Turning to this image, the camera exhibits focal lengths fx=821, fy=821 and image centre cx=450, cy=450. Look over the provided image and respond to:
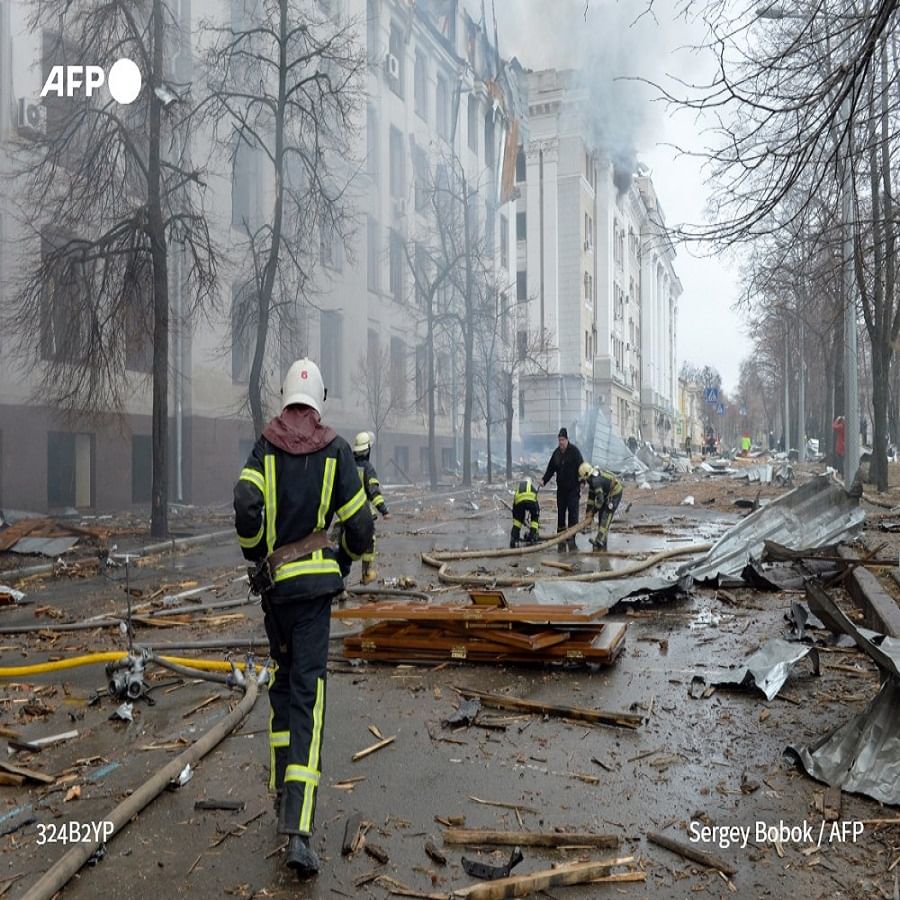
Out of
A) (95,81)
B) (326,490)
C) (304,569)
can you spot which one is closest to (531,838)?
(304,569)

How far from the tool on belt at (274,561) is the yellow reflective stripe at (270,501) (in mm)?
73

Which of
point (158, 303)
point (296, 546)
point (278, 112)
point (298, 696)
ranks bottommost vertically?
point (298, 696)

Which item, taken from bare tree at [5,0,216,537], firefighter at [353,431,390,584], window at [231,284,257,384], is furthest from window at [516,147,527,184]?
firefighter at [353,431,390,584]

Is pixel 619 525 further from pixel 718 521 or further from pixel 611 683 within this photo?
pixel 611 683

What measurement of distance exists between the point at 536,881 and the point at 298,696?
46.1 inches

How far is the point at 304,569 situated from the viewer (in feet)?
11.4

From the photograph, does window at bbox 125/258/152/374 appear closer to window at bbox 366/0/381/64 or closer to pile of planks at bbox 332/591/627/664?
pile of planks at bbox 332/591/627/664

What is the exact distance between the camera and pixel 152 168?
566 inches

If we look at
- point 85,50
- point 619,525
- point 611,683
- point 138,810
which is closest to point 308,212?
point 85,50

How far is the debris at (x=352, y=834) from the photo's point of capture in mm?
3293

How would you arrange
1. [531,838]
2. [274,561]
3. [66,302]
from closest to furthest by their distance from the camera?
[531,838] → [274,561] → [66,302]

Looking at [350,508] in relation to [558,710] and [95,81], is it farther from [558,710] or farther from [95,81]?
[95,81]

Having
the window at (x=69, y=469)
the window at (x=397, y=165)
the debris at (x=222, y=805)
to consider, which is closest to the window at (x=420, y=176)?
Result: the window at (x=397, y=165)

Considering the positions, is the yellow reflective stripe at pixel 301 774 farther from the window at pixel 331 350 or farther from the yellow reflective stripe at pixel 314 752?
the window at pixel 331 350
